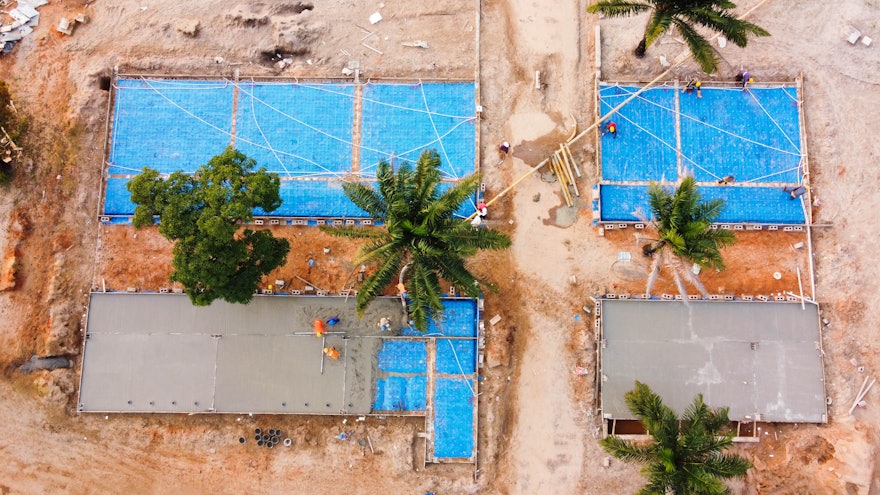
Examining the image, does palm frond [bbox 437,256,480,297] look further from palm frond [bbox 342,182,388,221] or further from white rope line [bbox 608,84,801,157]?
white rope line [bbox 608,84,801,157]

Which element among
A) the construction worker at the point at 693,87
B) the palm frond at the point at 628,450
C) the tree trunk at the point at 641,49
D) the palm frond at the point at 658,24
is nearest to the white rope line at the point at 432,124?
the palm frond at the point at 658,24

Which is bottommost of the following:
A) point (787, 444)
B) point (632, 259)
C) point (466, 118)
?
point (787, 444)

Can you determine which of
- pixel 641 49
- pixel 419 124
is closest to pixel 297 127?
pixel 419 124

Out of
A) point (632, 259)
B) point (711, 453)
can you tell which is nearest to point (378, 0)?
point (632, 259)

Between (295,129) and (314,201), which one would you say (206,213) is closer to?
(314,201)

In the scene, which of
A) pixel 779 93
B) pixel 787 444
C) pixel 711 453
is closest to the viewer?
pixel 711 453

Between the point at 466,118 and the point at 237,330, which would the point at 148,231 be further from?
the point at 466,118

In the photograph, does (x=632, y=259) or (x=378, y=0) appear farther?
(x=378, y=0)
